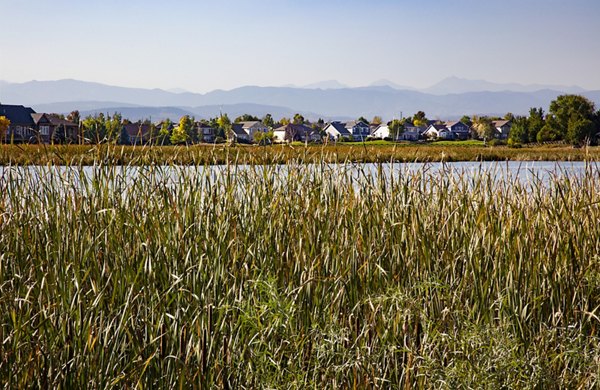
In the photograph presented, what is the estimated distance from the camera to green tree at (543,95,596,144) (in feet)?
153

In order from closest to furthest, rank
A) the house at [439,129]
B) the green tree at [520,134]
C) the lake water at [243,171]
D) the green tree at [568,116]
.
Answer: the lake water at [243,171], the green tree at [568,116], the green tree at [520,134], the house at [439,129]

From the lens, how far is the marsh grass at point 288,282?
342cm

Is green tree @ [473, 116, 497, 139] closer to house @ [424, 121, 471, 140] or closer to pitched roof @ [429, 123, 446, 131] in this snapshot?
house @ [424, 121, 471, 140]

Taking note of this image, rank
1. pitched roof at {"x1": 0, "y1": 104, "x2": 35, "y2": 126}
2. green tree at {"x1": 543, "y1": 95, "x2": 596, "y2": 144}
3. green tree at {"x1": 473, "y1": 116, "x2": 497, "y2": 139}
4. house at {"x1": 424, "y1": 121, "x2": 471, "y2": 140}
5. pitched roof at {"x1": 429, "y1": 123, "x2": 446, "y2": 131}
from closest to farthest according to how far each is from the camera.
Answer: green tree at {"x1": 543, "y1": 95, "x2": 596, "y2": 144} < pitched roof at {"x1": 0, "y1": 104, "x2": 35, "y2": 126} < green tree at {"x1": 473, "y1": 116, "x2": 497, "y2": 139} < house at {"x1": 424, "y1": 121, "x2": 471, "y2": 140} < pitched roof at {"x1": 429, "y1": 123, "x2": 446, "y2": 131}

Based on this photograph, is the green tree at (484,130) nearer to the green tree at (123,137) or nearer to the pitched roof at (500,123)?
the pitched roof at (500,123)

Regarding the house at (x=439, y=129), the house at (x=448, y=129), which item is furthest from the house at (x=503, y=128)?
the house at (x=439, y=129)

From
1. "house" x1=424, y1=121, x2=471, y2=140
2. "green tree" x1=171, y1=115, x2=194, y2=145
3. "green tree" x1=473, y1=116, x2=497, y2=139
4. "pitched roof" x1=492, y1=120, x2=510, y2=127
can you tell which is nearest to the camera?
"green tree" x1=171, y1=115, x2=194, y2=145

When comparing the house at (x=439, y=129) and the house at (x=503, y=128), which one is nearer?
the house at (x=503, y=128)

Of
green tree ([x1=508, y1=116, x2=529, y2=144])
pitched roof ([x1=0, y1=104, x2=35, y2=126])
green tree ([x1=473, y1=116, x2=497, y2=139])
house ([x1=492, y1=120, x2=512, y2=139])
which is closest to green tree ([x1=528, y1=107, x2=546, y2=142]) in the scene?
green tree ([x1=508, y1=116, x2=529, y2=144])

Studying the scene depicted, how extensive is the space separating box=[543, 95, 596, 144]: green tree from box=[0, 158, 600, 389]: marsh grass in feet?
144

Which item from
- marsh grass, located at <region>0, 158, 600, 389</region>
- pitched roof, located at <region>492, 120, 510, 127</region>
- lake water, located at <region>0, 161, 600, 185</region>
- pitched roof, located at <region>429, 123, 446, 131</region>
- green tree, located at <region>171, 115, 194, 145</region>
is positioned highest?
pitched roof, located at <region>492, 120, 510, 127</region>

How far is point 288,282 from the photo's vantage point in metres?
4.39

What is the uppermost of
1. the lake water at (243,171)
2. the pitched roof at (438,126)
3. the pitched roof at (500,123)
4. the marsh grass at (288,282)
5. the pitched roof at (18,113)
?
the pitched roof at (500,123)

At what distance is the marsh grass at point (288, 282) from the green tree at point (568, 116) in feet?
144
